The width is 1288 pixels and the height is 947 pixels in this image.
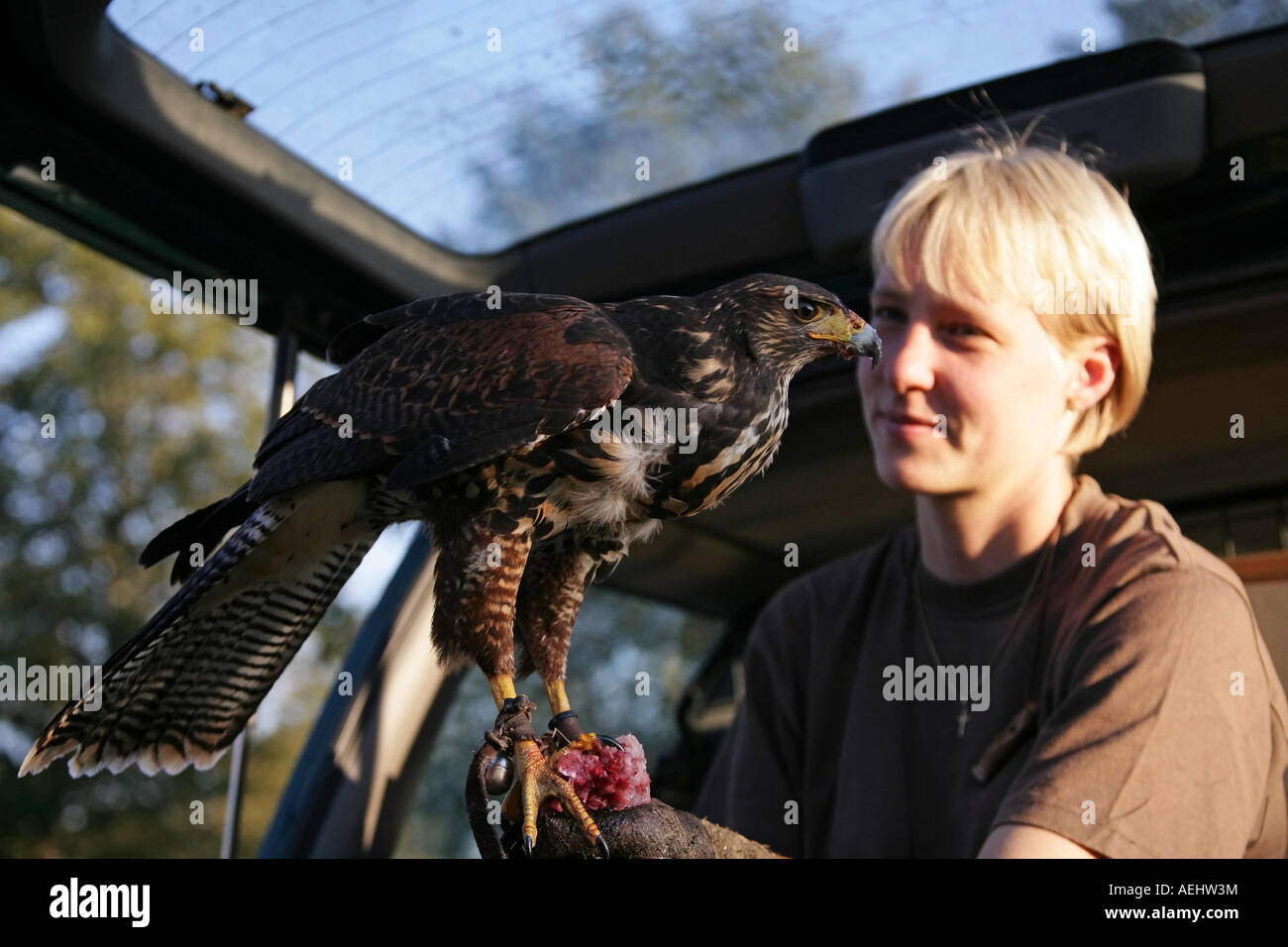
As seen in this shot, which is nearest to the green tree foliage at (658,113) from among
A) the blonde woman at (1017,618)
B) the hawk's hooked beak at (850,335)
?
the blonde woman at (1017,618)

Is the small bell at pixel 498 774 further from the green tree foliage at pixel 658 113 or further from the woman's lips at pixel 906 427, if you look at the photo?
the green tree foliage at pixel 658 113

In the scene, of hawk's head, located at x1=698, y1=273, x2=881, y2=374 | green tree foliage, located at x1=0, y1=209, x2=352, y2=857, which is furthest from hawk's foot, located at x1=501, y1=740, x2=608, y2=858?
green tree foliage, located at x1=0, y1=209, x2=352, y2=857

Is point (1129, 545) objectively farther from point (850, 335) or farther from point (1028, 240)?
point (850, 335)

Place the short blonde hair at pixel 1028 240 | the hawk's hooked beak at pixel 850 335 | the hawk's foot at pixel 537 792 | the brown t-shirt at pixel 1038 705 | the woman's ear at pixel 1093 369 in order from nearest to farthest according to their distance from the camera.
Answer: the hawk's hooked beak at pixel 850 335 < the hawk's foot at pixel 537 792 < the brown t-shirt at pixel 1038 705 < the short blonde hair at pixel 1028 240 < the woman's ear at pixel 1093 369

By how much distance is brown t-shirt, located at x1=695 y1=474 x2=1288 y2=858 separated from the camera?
72.4 inches

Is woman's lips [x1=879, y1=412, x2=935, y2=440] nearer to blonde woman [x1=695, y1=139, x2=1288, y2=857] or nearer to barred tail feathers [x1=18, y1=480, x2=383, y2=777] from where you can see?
blonde woman [x1=695, y1=139, x2=1288, y2=857]

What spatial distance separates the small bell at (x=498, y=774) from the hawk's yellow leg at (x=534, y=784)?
2cm

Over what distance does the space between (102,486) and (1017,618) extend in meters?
11.5

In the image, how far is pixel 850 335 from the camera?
1.23m

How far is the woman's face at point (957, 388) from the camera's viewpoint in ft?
6.18

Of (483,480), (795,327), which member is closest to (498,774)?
(483,480)

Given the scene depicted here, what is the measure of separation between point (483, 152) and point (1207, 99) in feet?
4.92

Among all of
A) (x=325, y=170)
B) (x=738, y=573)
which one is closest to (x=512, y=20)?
(x=325, y=170)

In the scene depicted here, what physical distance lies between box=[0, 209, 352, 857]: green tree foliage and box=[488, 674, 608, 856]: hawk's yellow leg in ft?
22.9
